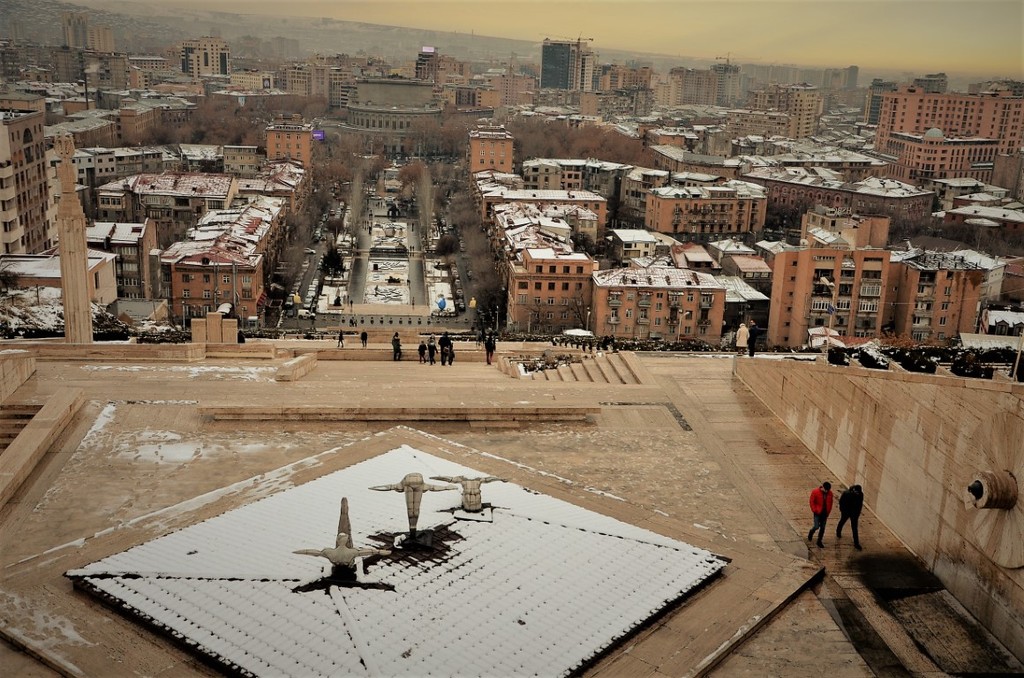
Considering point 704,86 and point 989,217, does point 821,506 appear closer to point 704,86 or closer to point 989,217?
point 989,217

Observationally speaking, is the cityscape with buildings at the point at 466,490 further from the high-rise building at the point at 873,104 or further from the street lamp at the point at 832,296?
the high-rise building at the point at 873,104

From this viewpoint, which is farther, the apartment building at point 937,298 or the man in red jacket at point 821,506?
the apartment building at point 937,298

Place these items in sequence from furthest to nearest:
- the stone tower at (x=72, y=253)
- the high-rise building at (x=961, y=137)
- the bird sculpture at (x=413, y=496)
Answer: the high-rise building at (x=961, y=137), the stone tower at (x=72, y=253), the bird sculpture at (x=413, y=496)

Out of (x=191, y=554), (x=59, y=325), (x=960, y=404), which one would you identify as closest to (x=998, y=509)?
(x=960, y=404)

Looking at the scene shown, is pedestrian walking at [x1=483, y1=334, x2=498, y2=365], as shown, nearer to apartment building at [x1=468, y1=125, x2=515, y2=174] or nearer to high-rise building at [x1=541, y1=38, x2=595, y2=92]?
apartment building at [x1=468, y1=125, x2=515, y2=174]

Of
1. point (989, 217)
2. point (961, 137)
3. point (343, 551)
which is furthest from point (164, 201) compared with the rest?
point (961, 137)

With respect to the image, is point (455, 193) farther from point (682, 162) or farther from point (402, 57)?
point (402, 57)

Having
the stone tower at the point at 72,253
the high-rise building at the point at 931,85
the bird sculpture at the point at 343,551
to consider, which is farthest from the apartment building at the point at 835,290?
the high-rise building at the point at 931,85
